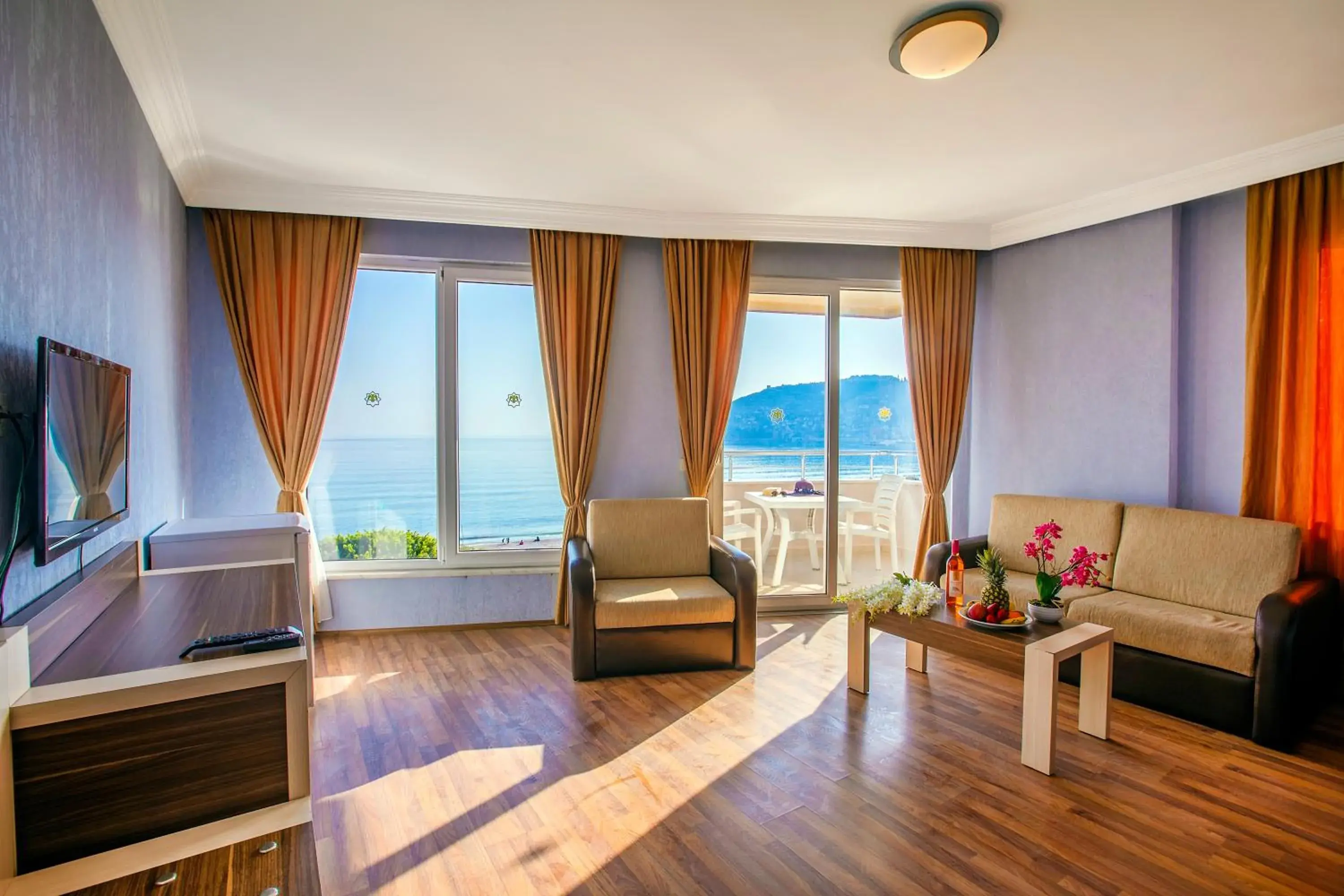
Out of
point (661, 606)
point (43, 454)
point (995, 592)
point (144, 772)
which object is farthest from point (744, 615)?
point (43, 454)

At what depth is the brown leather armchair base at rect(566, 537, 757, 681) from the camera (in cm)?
356

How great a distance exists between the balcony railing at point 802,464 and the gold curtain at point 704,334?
241mm

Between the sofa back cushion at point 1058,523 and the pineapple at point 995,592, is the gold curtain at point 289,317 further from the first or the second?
the sofa back cushion at point 1058,523

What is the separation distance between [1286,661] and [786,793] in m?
2.10

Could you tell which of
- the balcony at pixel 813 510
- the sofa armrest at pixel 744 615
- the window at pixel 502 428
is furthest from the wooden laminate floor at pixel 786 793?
the balcony at pixel 813 510

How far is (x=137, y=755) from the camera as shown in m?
1.43

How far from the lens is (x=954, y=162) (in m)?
3.63

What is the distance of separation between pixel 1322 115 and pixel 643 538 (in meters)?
3.77

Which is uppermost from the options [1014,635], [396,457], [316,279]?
[316,279]

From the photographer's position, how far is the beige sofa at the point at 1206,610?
9.45 ft

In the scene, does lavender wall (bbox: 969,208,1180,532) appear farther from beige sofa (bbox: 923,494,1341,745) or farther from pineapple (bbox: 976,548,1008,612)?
pineapple (bbox: 976,548,1008,612)

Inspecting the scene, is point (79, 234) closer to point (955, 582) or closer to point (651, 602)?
point (651, 602)

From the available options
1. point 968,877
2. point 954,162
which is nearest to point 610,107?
point 954,162

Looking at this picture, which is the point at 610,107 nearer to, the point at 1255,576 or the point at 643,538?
the point at 643,538
